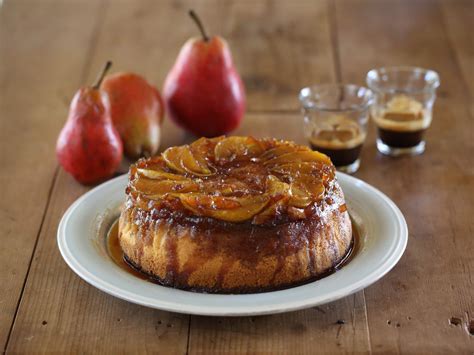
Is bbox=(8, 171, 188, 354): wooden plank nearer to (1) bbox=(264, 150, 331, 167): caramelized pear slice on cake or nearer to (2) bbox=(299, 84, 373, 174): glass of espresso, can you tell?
(1) bbox=(264, 150, 331, 167): caramelized pear slice on cake

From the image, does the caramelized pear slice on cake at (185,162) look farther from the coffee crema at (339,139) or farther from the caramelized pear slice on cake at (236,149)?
the coffee crema at (339,139)

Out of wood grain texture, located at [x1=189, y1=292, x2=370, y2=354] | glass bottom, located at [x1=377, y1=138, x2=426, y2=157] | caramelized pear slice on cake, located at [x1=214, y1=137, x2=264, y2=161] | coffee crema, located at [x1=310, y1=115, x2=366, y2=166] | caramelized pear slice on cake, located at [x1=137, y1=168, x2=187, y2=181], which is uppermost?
caramelized pear slice on cake, located at [x1=137, y1=168, x2=187, y2=181]

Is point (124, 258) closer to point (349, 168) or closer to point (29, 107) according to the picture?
point (349, 168)

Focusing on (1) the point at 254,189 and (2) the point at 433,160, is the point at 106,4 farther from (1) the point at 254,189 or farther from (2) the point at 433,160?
(1) the point at 254,189

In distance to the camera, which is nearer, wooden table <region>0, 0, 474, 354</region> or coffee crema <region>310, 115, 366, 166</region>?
wooden table <region>0, 0, 474, 354</region>

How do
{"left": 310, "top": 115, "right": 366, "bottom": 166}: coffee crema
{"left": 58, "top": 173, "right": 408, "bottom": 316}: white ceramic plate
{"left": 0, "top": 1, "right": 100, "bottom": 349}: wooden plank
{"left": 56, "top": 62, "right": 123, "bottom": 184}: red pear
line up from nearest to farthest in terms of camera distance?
{"left": 58, "top": 173, "right": 408, "bottom": 316}: white ceramic plate
{"left": 0, "top": 1, "right": 100, "bottom": 349}: wooden plank
{"left": 56, "top": 62, "right": 123, "bottom": 184}: red pear
{"left": 310, "top": 115, "right": 366, "bottom": 166}: coffee crema

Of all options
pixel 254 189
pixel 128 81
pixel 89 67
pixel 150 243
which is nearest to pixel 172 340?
pixel 150 243

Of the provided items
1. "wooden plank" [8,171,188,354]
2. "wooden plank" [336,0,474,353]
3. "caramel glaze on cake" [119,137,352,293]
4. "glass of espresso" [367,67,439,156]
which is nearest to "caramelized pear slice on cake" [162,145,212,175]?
"caramel glaze on cake" [119,137,352,293]

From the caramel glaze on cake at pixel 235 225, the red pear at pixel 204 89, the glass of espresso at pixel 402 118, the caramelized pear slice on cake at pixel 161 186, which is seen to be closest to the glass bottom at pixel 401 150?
the glass of espresso at pixel 402 118
